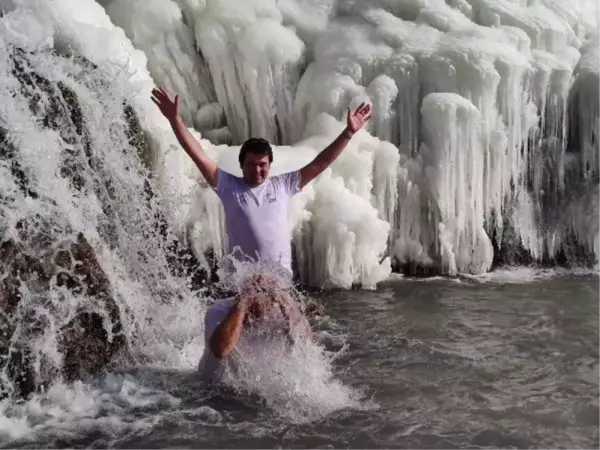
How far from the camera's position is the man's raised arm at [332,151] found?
4.03 m

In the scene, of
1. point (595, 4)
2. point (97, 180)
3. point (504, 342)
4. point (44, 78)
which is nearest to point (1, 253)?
point (97, 180)

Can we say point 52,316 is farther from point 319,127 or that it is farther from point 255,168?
point 319,127

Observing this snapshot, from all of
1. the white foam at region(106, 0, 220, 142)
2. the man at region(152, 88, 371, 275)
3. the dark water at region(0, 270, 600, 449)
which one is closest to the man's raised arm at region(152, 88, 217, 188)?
the man at region(152, 88, 371, 275)

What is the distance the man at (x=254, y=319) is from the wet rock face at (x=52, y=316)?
2.70ft

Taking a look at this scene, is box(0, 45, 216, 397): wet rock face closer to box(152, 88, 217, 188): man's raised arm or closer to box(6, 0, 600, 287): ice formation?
box(152, 88, 217, 188): man's raised arm

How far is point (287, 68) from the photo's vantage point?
A: 306 inches

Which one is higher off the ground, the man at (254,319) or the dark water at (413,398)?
the man at (254,319)

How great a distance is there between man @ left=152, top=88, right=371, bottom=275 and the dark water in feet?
2.68

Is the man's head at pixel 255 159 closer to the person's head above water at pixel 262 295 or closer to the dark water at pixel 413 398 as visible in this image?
the person's head above water at pixel 262 295

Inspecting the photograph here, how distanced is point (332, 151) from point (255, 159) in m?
0.42

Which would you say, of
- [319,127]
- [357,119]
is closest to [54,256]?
[357,119]

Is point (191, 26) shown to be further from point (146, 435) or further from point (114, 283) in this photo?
point (146, 435)

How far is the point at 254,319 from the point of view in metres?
3.96

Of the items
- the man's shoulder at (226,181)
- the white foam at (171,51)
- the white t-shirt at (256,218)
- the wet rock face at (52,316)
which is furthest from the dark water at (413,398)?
the white foam at (171,51)
